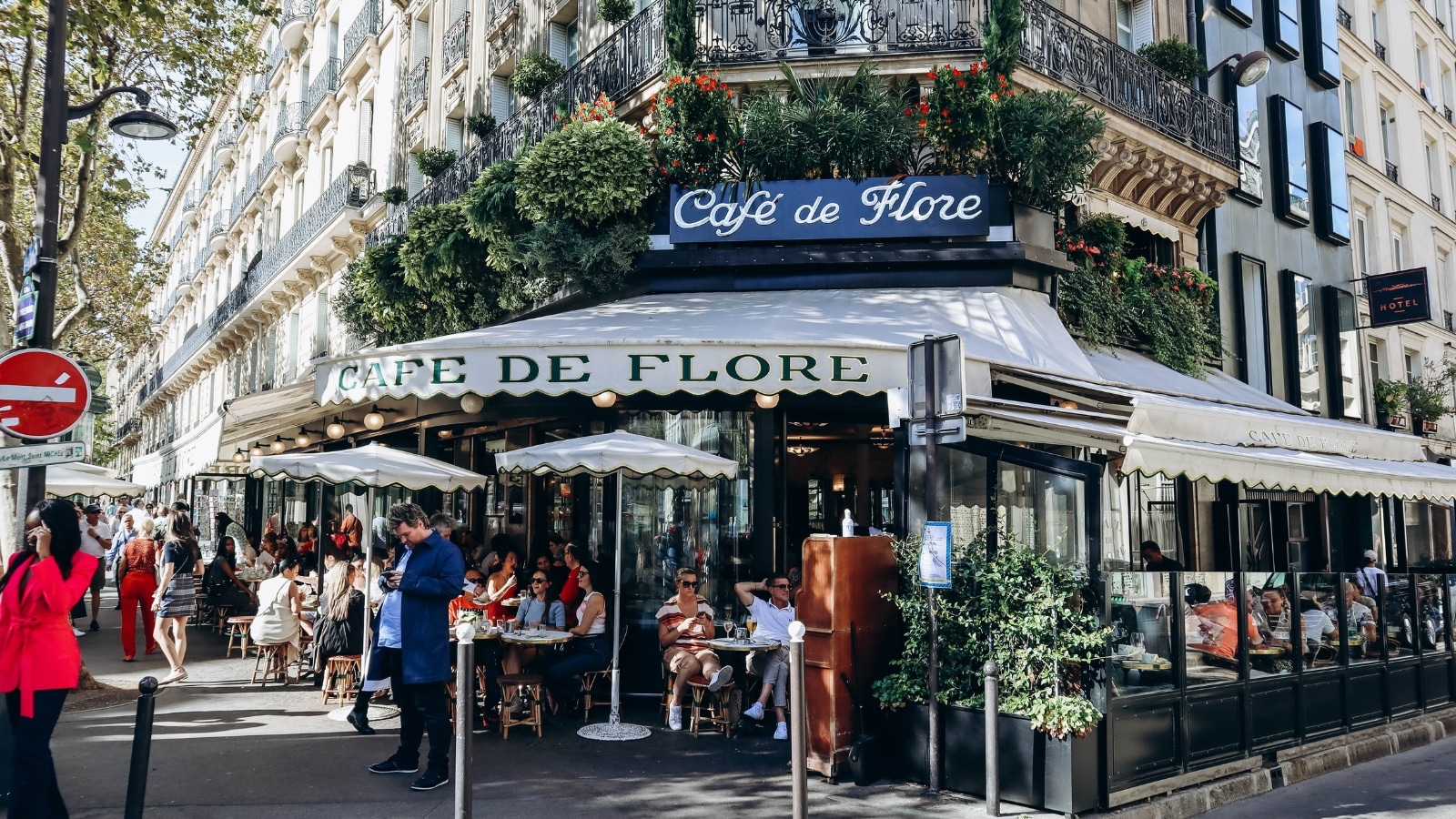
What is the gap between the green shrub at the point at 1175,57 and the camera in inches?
527

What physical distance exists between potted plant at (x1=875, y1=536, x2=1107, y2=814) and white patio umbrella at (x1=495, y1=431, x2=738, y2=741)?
2.29 m

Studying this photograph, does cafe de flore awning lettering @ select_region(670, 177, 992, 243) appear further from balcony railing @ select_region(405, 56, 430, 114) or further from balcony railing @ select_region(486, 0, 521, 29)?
balcony railing @ select_region(405, 56, 430, 114)

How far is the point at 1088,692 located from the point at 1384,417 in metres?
Result: 17.0

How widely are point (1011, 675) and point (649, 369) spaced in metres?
3.91

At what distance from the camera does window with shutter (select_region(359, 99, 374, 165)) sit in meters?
22.1

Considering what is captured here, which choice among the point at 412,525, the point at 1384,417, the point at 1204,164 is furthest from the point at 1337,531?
the point at 412,525

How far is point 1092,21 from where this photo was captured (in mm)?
13320

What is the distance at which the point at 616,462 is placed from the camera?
27.4ft

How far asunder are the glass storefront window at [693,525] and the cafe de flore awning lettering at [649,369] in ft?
5.22

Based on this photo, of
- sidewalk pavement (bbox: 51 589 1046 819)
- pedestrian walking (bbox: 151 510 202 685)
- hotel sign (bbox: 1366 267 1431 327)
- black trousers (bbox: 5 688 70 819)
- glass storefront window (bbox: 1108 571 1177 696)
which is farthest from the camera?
hotel sign (bbox: 1366 267 1431 327)

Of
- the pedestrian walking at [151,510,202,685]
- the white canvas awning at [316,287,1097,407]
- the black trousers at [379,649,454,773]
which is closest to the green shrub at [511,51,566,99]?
the white canvas awning at [316,287,1097,407]

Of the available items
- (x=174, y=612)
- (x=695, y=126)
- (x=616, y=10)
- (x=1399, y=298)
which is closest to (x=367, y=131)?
(x=616, y=10)

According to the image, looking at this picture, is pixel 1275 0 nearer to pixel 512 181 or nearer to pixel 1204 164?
pixel 1204 164

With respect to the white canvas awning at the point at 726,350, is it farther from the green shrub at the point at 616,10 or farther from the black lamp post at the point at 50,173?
the green shrub at the point at 616,10
